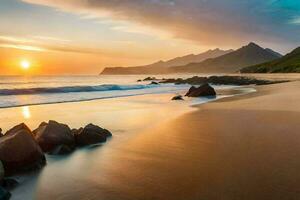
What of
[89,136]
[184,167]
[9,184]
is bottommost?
[184,167]

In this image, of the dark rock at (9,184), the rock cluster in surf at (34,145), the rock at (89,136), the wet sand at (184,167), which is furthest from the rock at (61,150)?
the dark rock at (9,184)

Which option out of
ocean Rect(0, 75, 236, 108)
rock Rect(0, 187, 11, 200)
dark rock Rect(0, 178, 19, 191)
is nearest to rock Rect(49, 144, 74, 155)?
dark rock Rect(0, 178, 19, 191)

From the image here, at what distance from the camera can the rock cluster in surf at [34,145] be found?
9062mm

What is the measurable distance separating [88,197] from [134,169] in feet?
6.89

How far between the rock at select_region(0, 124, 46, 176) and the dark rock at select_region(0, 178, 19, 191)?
3.21 ft

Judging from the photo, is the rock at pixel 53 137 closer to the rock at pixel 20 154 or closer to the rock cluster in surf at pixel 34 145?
the rock cluster in surf at pixel 34 145

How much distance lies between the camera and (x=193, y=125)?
1564cm

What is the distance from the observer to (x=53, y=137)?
1163 centimetres

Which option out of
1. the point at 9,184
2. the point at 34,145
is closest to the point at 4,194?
the point at 9,184

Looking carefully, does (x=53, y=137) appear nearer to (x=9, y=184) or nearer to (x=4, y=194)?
(x=9, y=184)

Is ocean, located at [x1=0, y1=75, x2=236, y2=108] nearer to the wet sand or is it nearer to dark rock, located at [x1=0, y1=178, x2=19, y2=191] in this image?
the wet sand

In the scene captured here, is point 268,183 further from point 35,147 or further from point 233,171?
point 35,147

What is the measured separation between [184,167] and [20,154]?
14.6 feet

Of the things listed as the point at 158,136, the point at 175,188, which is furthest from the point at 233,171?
the point at 158,136
